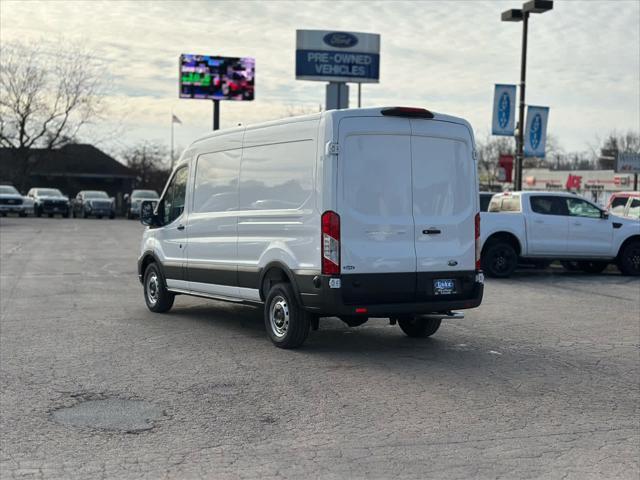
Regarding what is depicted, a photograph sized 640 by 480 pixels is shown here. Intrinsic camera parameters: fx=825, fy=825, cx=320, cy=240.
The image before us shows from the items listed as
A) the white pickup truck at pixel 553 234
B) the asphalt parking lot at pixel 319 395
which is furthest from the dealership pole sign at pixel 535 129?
the asphalt parking lot at pixel 319 395

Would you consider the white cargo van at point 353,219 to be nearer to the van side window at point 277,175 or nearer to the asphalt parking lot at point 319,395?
the van side window at point 277,175

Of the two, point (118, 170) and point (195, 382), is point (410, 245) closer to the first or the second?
point (195, 382)

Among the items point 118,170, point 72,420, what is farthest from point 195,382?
point 118,170

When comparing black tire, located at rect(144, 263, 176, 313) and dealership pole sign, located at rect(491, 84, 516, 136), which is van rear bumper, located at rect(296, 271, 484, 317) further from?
dealership pole sign, located at rect(491, 84, 516, 136)

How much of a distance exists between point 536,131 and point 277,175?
59.8 ft

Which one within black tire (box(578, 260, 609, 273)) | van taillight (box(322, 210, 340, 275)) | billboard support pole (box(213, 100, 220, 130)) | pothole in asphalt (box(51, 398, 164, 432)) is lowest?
pothole in asphalt (box(51, 398, 164, 432))

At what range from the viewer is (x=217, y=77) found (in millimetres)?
43594

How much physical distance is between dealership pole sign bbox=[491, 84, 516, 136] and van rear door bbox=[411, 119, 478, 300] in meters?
16.2

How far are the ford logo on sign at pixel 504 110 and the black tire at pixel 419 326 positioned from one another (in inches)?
639

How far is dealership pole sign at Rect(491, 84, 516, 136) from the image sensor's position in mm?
24656

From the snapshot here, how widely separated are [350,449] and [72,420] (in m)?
2.14

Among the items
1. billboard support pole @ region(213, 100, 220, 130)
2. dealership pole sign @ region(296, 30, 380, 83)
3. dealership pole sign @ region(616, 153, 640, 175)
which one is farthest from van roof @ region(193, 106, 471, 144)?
billboard support pole @ region(213, 100, 220, 130)

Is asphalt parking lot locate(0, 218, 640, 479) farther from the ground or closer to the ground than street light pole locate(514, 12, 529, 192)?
closer to the ground

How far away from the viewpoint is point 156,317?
36.9ft
